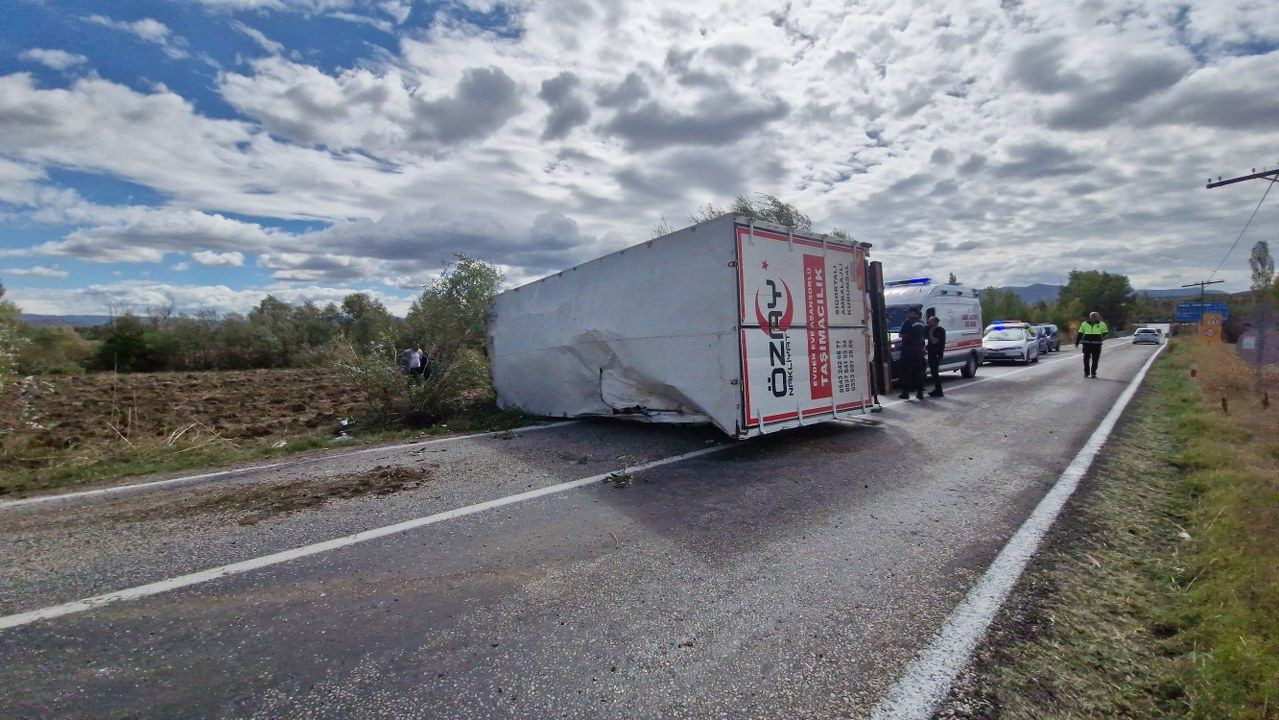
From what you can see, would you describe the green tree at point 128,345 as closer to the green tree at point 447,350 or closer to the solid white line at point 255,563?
the green tree at point 447,350

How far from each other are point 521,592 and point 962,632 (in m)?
2.25

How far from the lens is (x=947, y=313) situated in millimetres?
14648

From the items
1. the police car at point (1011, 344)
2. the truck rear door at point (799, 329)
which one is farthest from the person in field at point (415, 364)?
the police car at point (1011, 344)

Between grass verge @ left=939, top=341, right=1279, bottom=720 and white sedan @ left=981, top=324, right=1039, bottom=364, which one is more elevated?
white sedan @ left=981, top=324, right=1039, bottom=364

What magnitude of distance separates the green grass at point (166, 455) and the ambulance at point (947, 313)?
31.6ft

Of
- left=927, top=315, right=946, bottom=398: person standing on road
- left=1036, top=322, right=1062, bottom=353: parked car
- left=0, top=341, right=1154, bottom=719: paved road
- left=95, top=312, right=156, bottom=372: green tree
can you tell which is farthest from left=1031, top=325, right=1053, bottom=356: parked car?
left=95, top=312, right=156, bottom=372: green tree

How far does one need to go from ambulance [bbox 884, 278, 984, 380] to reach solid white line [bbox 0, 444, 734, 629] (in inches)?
394

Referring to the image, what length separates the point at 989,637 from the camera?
260 centimetres

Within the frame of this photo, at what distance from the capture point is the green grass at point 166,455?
20.4ft

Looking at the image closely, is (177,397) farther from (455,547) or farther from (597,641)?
(597,641)

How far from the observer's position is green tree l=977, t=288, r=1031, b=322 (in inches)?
2361

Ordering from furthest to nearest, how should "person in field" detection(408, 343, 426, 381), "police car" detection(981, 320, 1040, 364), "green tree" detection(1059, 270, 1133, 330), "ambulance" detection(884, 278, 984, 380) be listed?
1. "green tree" detection(1059, 270, 1133, 330)
2. "police car" detection(981, 320, 1040, 364)
3. "ambulance" detection(884, 278, 984, 380)
4. "person in field" detection(408, 343, 426, 381)

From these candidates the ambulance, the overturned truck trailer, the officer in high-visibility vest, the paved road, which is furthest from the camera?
the officer in high-visibility vest

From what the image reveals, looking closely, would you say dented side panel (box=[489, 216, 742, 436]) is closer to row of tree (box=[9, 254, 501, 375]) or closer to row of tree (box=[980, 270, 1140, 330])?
row of tree (box=[9, 254, 501, 375])
